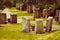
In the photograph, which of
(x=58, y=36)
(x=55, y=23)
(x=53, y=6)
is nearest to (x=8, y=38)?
(x=58, y=36)

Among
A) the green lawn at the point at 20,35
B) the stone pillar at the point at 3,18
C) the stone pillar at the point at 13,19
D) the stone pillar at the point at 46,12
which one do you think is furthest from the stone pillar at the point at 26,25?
the stone pillar at the point at 46,12

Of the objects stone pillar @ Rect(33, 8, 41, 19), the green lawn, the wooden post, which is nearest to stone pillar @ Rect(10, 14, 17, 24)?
the green lawn

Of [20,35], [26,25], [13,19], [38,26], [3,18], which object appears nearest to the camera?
[20,35]

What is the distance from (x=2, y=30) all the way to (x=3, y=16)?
1.99 meters

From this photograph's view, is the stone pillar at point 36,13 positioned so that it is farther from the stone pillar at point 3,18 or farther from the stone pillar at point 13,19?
the stone pillar at point 3,18

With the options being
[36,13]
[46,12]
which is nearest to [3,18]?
[36,13]

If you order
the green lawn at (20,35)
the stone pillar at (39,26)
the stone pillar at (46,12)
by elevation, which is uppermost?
the stone pillar at (46,12)

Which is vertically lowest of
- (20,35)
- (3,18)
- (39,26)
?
(20,35)

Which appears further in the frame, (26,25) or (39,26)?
(26,25)

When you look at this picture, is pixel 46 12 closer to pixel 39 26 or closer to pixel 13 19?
pixel 13 19

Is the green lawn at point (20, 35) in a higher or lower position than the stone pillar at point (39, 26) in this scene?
lower

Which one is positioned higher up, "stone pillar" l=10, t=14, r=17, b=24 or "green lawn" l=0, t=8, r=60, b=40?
"stone pillar" l=10, t=14, r=17, b=24

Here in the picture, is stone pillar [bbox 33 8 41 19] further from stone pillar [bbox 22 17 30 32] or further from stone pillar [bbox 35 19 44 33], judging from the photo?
stone pillar [bbox 35 19 44 33]

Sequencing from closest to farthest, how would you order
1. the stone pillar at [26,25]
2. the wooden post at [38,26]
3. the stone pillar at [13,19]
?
1. the wooden post at [38,26]
2. the stone pillar at [26,25]
3. the stone pillar at [13,19]
